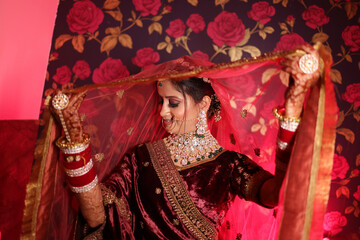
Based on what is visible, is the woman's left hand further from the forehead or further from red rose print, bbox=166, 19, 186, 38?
red rose print, bbox=166, 19, 186, 38

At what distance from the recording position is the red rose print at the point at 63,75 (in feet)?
6.89

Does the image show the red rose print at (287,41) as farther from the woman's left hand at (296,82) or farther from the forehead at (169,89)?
the woman's left hand at (296,82)

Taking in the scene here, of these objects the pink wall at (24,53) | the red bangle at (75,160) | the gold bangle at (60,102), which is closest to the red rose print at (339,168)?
the red bangle at (75,160)

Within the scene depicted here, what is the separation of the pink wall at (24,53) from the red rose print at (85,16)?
0.16 meters

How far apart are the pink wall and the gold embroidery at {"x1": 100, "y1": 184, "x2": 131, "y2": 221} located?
0.98m

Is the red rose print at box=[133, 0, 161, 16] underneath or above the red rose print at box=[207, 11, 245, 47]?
above

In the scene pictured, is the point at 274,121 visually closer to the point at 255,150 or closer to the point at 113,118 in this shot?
the point at 255,150

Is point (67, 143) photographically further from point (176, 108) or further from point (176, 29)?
point (176, 29)

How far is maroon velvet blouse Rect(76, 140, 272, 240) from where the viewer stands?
4.78 feet

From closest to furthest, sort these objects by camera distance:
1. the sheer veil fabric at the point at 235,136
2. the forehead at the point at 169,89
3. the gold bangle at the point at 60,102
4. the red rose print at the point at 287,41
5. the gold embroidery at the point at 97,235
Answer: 1. the sheer veil fabric at the point at 235,136
2. the gold bangle at the point at 60,102
3. the gold embroidery at the point at 97,235
4. the forehead at the point at 169,89
5. the red rose print at the point at 287,41

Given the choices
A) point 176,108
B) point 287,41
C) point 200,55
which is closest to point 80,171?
point 176,108

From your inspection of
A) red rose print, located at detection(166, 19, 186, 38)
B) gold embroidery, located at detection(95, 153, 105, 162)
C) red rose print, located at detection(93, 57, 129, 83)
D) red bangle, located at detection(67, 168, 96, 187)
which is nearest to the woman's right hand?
red bangle, located at detection(67, 168, 96, 187)

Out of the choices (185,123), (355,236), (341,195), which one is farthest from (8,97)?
(355,236)

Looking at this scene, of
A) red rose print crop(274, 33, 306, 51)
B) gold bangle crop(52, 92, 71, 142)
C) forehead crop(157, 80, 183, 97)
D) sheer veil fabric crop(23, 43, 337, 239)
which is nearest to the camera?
sheer veil fabric crop(23, 43, 337, 239)
